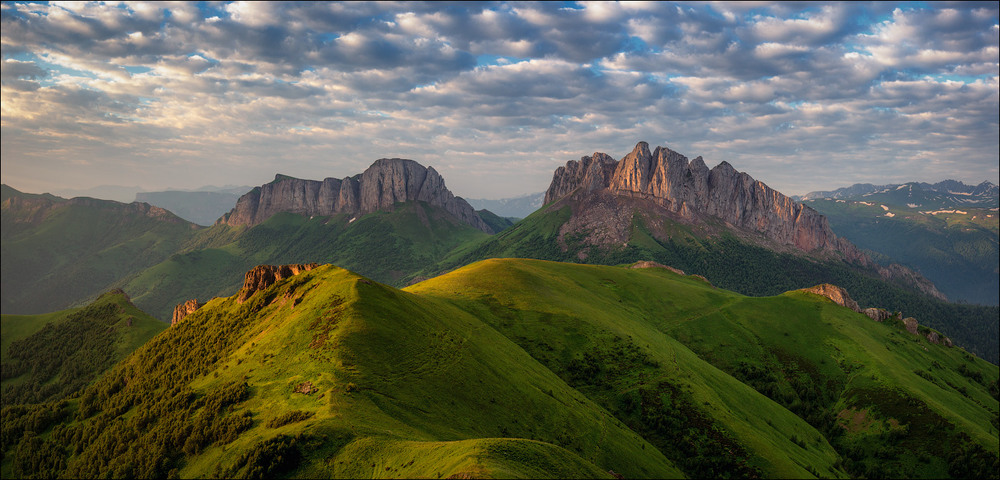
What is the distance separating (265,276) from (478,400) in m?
65.1

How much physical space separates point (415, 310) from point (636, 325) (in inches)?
3529

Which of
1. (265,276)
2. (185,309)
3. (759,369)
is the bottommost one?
(759,369)

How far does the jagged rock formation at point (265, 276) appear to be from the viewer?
103 metres

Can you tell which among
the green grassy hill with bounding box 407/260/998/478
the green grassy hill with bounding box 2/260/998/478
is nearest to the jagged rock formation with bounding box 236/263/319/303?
the green grassy hill with bounding box 2/260/998/478

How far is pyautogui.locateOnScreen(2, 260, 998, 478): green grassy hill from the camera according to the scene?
1843 inches

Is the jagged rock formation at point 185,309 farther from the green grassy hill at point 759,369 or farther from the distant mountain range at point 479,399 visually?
the green grassy hill at point 759,369

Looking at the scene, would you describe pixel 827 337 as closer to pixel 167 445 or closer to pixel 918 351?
pixel 918 351

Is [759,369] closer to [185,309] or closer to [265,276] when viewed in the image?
[265,276]

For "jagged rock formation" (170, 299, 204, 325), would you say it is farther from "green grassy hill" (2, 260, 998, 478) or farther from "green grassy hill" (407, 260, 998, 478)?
"green grassy hill" (407, 260, 998, 478)

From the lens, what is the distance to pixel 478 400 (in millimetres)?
68062

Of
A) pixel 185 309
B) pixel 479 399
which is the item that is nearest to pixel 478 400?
pixel 479 399

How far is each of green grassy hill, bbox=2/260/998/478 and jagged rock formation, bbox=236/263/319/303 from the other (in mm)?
4083

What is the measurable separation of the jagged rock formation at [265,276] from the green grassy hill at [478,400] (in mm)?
4083

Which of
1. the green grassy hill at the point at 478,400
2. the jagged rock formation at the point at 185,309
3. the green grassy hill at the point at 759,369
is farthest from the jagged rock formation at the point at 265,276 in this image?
the jagged rock formation at the point at 185,309
